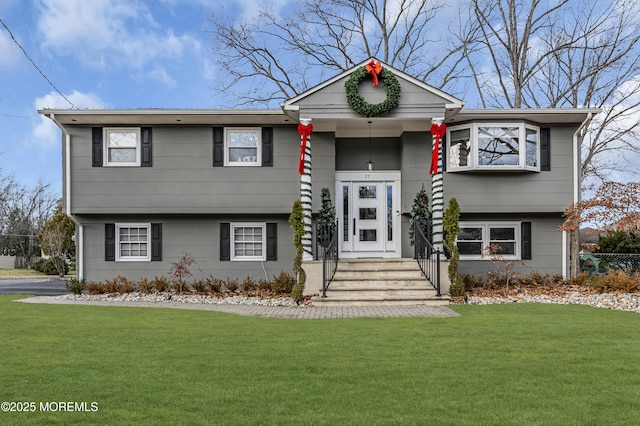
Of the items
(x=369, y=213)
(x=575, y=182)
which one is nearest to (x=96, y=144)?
(x=369, y=213)

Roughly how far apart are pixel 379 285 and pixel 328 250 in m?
1.47

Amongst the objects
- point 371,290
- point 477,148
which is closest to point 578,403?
point 371,290

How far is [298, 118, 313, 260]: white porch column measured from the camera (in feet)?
42.4

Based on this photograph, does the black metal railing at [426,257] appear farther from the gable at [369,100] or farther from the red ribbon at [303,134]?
the red ribbon at [303,134]

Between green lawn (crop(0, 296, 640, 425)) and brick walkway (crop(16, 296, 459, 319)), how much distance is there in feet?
2.86

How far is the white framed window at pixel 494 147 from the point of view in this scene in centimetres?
1452

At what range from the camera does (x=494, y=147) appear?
14664 mm

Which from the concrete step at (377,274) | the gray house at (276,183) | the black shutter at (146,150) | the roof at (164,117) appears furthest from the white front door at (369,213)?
the black shutter at (146,150)

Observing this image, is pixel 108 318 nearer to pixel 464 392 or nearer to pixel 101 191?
pixel 101 191

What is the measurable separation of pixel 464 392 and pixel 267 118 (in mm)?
11151

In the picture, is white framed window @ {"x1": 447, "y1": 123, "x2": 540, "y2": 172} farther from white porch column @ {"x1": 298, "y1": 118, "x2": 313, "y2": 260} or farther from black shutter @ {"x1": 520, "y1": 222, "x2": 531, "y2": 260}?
white porch column @ {"x1": 298, "y1": 118, "x2": 313, "y2": 260}

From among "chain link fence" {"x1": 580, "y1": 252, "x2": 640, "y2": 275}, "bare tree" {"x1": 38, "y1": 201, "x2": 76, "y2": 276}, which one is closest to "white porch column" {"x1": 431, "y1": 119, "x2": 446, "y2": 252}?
"chain link fence" {"x1": 580, "y1": 252, "x2": 640, "y2": 275}

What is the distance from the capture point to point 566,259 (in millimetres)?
15008

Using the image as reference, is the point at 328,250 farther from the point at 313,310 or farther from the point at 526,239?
the point at 526,239
